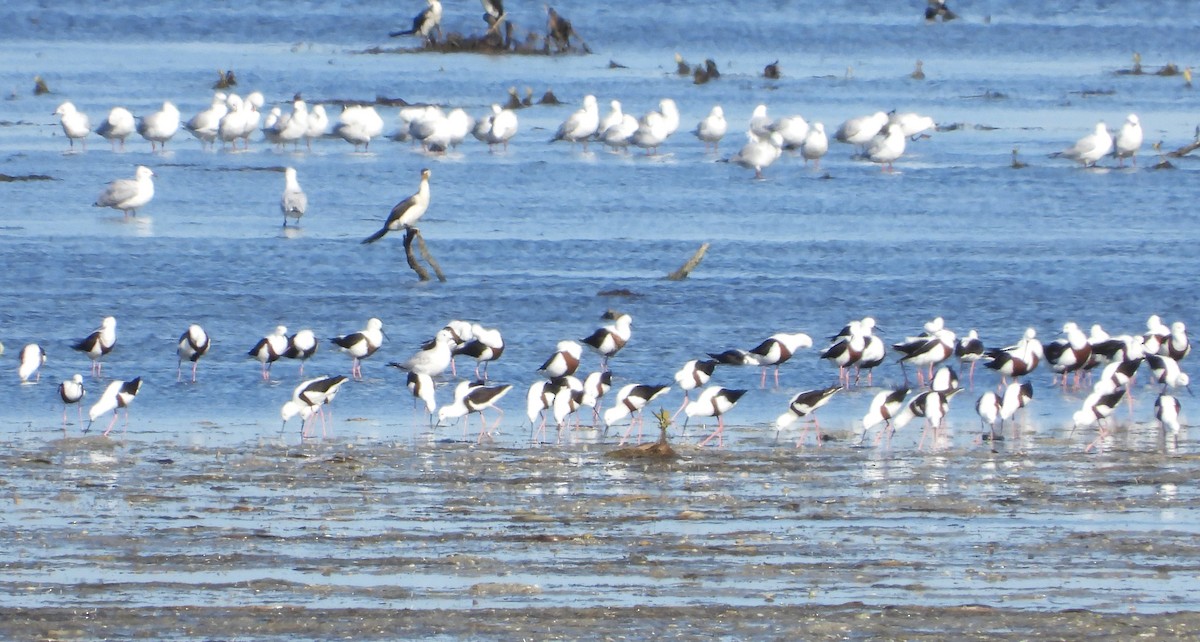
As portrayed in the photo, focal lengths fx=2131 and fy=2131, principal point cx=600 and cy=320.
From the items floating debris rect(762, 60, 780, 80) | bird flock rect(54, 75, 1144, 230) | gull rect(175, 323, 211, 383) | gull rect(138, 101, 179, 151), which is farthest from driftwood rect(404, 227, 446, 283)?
floating debris rect(762, 60, 780, 80)

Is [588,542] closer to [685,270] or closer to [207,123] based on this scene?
[685,270]

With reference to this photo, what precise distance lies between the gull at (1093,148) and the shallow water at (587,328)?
0.25 m

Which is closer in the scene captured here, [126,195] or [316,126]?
[126,195]

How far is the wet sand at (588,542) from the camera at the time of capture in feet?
22.6

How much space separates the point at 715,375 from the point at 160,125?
604 inches

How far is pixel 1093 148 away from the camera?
84.7 ft

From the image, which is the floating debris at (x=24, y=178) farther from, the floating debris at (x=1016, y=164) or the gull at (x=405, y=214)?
the floating debris at (x=1016, y=164)

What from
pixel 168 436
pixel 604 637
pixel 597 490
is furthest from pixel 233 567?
pixel 168 436

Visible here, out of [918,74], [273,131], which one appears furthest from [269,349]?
[918,74]

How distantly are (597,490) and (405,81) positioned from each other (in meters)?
29.2

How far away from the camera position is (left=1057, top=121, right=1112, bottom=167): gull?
25.8m

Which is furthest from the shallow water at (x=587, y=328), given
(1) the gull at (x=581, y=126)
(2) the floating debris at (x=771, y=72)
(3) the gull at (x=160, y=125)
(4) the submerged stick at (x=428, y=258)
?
(2) the floating debris at (x=771, y=72)

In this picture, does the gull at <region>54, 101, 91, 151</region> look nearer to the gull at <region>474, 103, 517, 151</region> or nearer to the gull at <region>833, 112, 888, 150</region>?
the gull at <region>474, 103, 517, 151</region>

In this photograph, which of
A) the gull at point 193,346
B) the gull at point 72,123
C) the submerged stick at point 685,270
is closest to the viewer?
the gull at point 193,346
